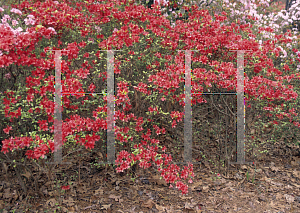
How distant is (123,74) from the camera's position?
324 cm

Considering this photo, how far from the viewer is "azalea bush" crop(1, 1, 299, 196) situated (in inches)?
105

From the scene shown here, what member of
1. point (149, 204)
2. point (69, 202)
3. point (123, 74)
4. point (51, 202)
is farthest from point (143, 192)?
point (123, 74)

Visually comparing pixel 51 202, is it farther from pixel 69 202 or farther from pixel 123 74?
pixel 123 74

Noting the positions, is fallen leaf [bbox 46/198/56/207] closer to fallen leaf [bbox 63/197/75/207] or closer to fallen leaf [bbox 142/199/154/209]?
fallen leaf [bbox 63/197/75/207]

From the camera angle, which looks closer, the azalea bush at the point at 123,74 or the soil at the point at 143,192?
the azalea bush at the point at 123,74

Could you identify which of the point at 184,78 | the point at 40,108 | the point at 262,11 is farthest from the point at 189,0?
the point at 40,108

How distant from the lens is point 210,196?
11.1 feet

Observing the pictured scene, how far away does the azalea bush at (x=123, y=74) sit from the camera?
2664 millimetres

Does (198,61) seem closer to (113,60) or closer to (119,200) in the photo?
(113,60)

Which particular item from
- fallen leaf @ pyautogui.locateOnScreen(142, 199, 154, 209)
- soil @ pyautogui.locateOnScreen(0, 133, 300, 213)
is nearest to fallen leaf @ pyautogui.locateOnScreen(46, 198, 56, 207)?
soil @ pyautogui.locateOnScreen(0, 133, 300, 213)

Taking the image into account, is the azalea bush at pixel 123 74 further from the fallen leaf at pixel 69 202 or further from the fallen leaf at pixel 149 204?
the fallen leaf at pixel 69 202

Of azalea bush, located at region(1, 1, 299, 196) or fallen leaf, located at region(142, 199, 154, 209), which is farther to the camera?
fallen leaf, located at region(142, 199, 154, 209)

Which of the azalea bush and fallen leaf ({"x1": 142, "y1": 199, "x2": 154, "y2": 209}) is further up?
the azalea bush

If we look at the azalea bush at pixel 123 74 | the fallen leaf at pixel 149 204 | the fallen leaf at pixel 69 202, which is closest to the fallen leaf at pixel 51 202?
the fallen leaf at pixel 69 202
